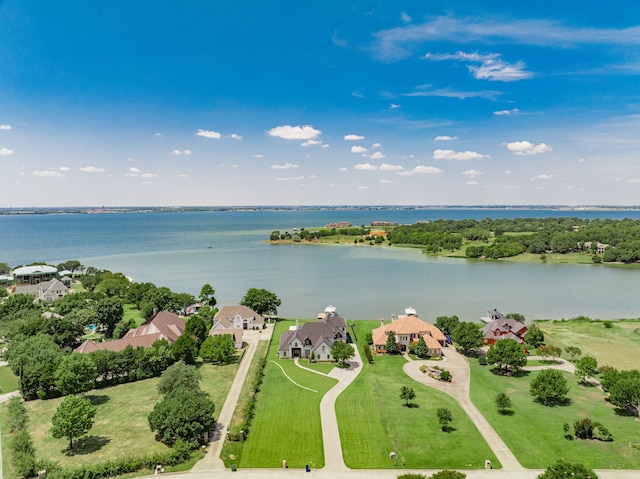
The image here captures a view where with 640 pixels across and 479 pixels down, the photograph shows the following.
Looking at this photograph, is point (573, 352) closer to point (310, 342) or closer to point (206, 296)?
point (310, 342)

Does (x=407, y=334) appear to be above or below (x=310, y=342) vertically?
above

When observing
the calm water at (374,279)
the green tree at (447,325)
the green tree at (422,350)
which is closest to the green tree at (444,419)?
the green tree at (422,350)

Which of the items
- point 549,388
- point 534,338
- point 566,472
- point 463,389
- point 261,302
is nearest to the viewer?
point 566,472

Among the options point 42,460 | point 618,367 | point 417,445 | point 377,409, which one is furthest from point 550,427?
point 42,460

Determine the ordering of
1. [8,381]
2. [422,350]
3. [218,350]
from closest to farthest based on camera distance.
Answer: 1. [8,381]
2. [218,350]
3. [422,350]

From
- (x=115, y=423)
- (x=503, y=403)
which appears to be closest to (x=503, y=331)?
(x=503, y=403)

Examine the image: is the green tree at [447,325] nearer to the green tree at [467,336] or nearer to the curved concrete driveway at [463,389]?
the curved concrete driveway at [463,389]

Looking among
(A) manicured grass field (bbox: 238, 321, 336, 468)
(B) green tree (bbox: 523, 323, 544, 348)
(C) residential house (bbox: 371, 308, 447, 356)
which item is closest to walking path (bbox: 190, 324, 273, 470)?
(A) manicured grass field (bbox: 238, 321, 336, 468)
